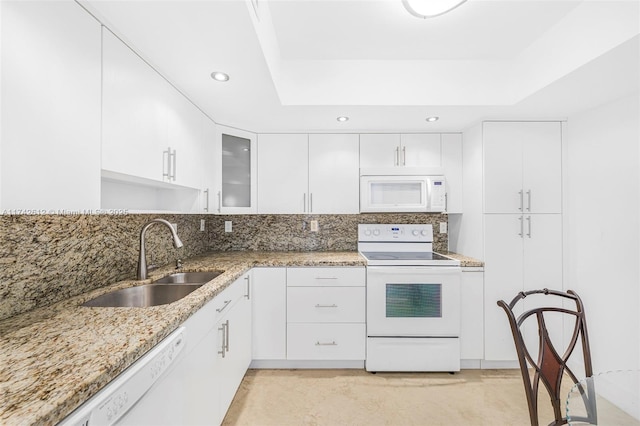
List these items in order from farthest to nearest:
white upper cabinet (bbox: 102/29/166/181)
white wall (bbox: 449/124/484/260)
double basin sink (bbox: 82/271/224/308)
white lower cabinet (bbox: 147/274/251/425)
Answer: white wall (bbox: 449/124/484/260) < double basin sink (bbox: 82/271/224/308) < white upper cabinet (bbox: 102/29/166/181) < white lower cabinet (bbox: 147/274/251/425)

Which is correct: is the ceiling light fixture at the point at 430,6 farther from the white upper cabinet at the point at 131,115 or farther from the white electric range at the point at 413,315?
the white electric range at the point at 413,315

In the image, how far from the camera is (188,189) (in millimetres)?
2260

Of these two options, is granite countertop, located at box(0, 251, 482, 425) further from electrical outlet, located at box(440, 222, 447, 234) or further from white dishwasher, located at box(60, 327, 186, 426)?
electrical outlet, located at box(440, 222, 447, 234)

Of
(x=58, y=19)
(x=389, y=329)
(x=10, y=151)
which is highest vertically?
(x=58, y=19)

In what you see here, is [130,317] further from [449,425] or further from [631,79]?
[631,79]

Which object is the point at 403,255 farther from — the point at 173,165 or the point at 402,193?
the point at 173,165

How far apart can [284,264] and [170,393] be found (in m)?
1.33

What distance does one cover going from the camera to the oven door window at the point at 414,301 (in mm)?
2316

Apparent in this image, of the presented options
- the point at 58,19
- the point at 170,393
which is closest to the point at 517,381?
the point at 170,393

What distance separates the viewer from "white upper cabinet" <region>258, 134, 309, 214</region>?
277 centimetres

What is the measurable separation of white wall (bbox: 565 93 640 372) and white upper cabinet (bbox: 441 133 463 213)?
814 mm

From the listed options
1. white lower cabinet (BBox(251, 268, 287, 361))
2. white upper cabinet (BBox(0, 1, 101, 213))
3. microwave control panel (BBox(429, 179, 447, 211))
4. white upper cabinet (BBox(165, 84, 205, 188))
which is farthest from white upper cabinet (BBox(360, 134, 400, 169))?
white upper cabinet (BBox(0, 1, 101, 213))

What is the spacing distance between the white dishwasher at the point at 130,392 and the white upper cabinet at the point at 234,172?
1585 millimetres

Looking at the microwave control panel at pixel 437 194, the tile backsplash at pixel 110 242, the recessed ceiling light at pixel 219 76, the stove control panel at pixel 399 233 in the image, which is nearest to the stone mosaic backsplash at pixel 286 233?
the tile backsplash at pixel 110 242
